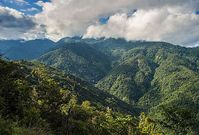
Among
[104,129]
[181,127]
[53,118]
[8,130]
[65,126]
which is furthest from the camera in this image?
[181,127]

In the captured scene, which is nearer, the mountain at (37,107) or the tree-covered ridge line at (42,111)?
the tree-covered ridge line at (42,111)

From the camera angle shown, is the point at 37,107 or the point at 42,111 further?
the point at 42,111

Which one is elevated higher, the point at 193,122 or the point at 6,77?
the point at 6,77

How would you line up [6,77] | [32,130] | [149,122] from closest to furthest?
1. [32,130]
2. [6,77]
3. [149,122]

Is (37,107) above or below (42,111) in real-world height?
above

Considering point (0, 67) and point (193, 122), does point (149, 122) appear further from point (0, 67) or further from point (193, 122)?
point (0, 67)

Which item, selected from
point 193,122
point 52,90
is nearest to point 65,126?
point 52,90

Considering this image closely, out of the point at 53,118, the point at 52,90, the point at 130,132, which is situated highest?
the point at 52,90

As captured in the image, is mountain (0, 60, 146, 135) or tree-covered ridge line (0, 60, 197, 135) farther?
mountain (0, 60, 146, 135)

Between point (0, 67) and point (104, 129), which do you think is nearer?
point (0, 67)
